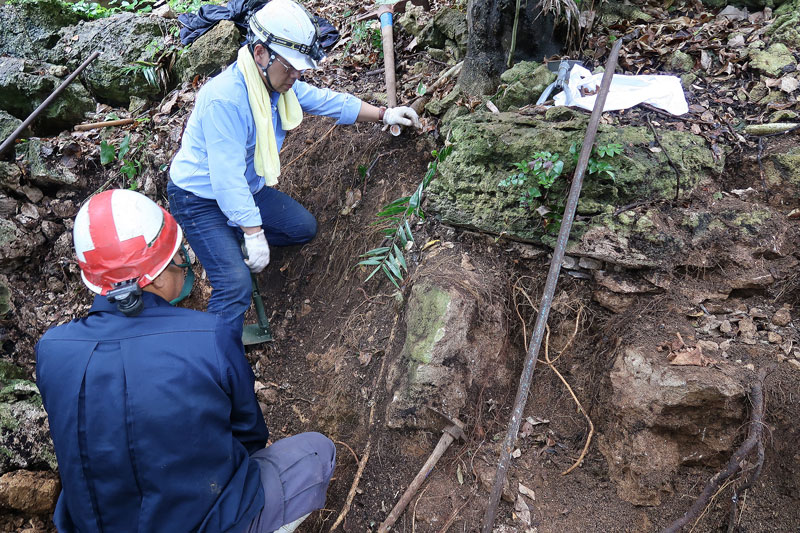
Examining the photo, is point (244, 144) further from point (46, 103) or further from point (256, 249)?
point (46, 103)

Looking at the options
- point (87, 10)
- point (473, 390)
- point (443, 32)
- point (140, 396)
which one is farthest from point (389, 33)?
point (87, 10)

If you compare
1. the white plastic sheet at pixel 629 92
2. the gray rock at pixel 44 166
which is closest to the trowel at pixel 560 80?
the white plastic sheet at pixel 629 92

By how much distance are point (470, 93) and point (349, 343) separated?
2117mm

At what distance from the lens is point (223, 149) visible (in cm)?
277

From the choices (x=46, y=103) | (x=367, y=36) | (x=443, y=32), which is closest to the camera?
(x=443, y=32)

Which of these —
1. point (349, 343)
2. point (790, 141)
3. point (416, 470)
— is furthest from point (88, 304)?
point (790, 141)

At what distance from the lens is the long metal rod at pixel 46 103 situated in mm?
4862

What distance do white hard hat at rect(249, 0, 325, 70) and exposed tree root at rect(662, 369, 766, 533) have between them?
288 centimetres

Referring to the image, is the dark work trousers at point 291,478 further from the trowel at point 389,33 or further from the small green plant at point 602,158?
the trowel at point 389,33

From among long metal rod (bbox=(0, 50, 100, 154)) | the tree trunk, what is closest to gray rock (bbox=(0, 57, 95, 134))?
long metal rod (bbox=(0, 50, 100, 154))

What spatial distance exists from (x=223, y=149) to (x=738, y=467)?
306 centimetres

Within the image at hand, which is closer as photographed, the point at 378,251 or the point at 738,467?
the point at 738,467

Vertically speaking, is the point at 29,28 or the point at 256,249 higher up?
the point at 29,28

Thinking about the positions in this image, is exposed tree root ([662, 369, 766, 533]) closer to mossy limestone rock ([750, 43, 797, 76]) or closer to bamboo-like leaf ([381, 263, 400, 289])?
bamboo-like leaf ([381, 263, 400, 289])
